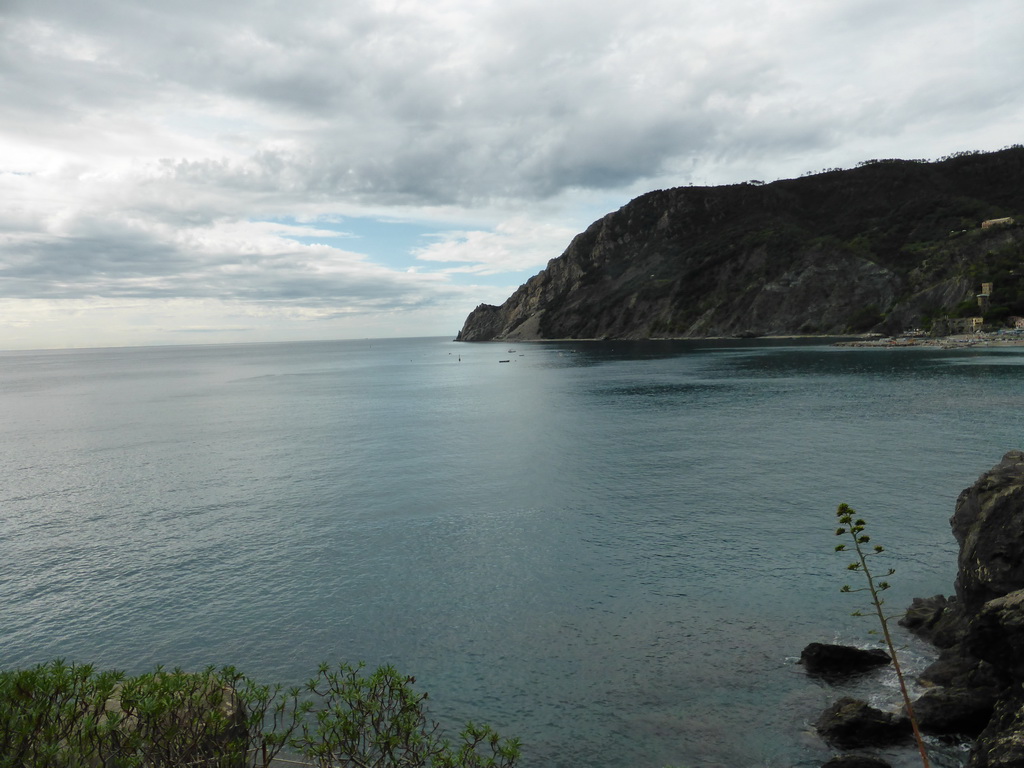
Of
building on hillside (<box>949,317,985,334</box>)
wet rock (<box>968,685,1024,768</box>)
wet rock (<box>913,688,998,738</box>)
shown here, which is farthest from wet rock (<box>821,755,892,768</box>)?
building on hillside (<box>949,317,985,334</box>)

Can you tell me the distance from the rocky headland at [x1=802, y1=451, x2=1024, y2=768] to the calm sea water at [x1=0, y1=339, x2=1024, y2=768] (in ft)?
3.50

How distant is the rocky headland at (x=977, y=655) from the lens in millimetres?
15234

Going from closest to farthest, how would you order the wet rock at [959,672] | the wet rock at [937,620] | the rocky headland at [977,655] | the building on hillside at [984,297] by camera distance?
the rocky headland at [977,655]
the wet rock at [959,672]
the wet rock at [937,620]
the building on hillside at [984,297]

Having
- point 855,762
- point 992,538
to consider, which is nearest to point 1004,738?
point 855,762

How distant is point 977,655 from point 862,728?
360 cm

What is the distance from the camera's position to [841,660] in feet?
68.9

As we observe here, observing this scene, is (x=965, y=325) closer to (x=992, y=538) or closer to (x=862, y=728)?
(x=992, y=538)

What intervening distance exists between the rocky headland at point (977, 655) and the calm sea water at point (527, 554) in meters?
1.07

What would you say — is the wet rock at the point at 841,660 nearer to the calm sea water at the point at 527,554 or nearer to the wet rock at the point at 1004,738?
the calm sea water at the point at 527,554

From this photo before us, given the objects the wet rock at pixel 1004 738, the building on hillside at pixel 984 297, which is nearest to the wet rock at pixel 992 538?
the wet rock at pixel 1004 738

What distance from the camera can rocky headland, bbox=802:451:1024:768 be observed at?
15.2 meters

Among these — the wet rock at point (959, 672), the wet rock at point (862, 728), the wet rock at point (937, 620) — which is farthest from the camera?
the wet rock at point (937, 620)

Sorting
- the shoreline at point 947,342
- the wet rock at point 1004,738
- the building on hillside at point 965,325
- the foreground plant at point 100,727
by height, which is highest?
the building on hillside at point 965,325

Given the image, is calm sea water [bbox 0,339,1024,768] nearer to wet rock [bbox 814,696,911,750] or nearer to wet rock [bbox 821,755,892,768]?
wet rock [bbox 814,696,911,750]
